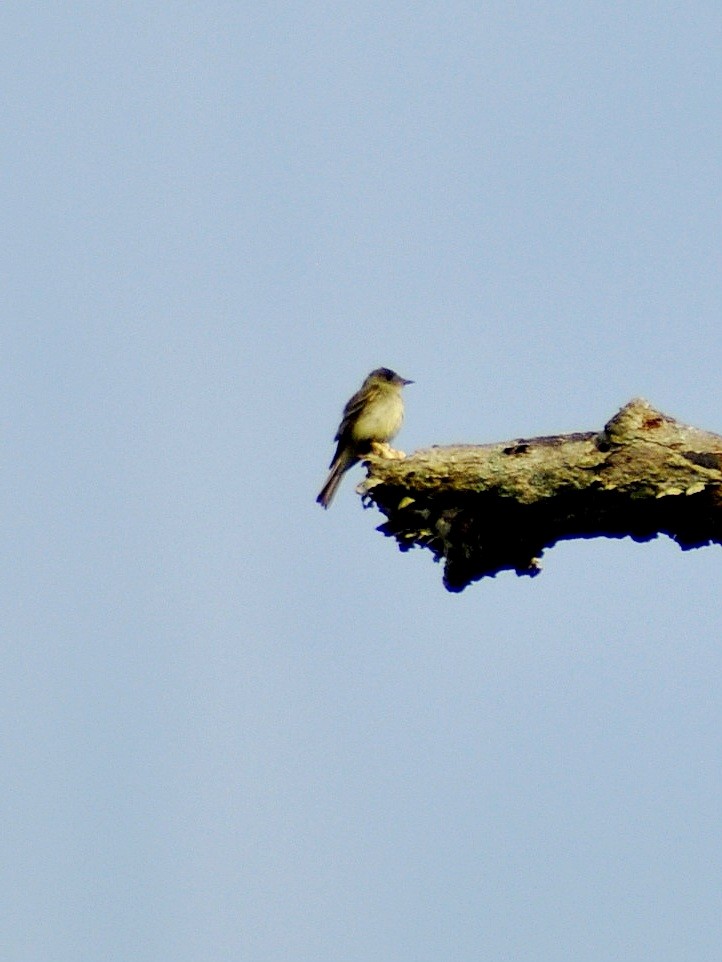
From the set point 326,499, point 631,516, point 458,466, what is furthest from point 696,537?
point 326,499

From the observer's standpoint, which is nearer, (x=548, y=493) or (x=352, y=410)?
(x=548, y=493)

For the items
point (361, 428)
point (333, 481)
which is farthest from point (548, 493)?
point (361, 428)

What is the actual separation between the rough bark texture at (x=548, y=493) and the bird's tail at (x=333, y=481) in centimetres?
578

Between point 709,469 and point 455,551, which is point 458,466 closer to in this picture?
point 455,551

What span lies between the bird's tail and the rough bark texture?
5.78m

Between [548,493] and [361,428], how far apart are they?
701 cm

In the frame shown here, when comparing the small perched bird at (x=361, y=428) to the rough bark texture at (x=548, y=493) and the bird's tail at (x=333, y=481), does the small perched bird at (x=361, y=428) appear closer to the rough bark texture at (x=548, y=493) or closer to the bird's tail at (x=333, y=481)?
the bird's tail at (x=333, y=481)

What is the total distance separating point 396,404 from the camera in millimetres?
14164

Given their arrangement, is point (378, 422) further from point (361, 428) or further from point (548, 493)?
point (548, 493)

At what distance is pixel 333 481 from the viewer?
13.5 m

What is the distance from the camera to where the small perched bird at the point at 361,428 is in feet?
44.9

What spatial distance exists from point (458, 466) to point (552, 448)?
540 millimetres

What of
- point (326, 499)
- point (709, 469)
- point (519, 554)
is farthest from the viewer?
point (326, 499)

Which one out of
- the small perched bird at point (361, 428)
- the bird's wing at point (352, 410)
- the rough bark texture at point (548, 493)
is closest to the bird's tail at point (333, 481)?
the small perched bird at point (361, 428)
